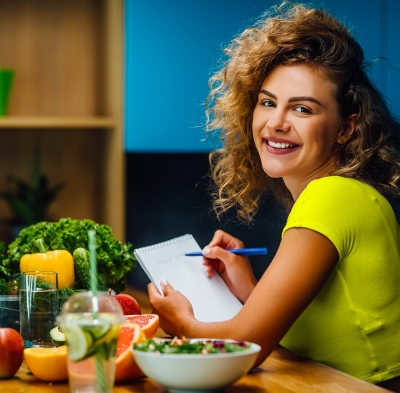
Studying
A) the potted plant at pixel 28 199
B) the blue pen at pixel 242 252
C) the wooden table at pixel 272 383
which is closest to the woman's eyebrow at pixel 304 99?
the blue pen at pixel 242 252

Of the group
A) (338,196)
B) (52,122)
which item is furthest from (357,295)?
(52,122)

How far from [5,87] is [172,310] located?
1.67 m

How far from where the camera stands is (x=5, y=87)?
2.88 metres

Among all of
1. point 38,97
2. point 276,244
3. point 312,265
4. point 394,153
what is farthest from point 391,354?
point 38,97

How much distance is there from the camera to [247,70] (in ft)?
5.87

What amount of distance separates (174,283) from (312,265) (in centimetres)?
39

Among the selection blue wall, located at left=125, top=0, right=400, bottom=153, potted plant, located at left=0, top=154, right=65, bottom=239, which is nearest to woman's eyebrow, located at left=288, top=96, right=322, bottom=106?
blue wall, located at left=125, top=0, right=400, bottom=153

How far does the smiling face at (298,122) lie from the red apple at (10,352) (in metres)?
0.72

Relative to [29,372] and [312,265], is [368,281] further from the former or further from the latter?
[29,372]

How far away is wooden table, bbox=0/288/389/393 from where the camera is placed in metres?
1.19

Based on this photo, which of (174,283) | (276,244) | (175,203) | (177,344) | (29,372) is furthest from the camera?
(175,203)

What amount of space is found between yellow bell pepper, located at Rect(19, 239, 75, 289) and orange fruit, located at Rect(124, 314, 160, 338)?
0.26 m

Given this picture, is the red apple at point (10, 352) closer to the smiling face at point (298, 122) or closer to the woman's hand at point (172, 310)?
the woman's hand at point (172, 310)

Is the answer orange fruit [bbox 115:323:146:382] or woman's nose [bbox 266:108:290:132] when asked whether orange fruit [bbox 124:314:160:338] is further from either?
woman's nose [bbox 266:108:290:132]
